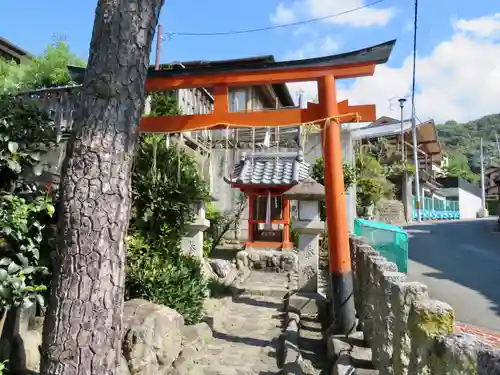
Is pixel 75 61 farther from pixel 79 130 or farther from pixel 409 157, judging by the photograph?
pixel 409 157

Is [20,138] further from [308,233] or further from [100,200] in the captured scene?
[308,233]

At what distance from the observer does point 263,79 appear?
726cm

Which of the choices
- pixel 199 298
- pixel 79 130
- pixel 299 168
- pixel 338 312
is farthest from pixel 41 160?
pixel 299 168

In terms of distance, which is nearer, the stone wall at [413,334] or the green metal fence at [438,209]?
the stone wall at [413,334]

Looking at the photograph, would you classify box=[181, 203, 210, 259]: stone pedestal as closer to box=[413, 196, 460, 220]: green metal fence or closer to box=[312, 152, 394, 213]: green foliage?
box=[312, 152, 394, 213]: green foliage

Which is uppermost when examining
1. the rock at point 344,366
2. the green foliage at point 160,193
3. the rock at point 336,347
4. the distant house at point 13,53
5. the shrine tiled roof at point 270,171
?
the distant house at point 13,53

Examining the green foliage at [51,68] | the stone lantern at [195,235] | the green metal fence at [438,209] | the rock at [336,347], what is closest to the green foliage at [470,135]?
the green metal fence at [438,209]

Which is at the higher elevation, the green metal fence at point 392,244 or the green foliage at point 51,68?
the green foliage at point 51,68

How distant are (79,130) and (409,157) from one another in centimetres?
3610

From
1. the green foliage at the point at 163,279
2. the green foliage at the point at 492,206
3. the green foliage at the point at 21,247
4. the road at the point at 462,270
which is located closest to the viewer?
the green foliage at the point at 21,247

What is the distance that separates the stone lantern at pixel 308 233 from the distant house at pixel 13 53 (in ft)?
54.5

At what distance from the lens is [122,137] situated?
343cm

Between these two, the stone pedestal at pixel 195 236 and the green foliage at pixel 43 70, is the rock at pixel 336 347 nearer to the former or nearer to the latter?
the stone pedestal at pixel 195 236

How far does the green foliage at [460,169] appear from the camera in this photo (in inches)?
2070
